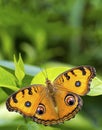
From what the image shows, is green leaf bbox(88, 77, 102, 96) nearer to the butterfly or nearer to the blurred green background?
the butterfly

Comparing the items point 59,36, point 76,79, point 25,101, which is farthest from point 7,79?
point 59,36

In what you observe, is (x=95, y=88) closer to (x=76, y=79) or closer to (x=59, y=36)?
(x=76, y=79)

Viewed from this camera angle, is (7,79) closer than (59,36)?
Yes

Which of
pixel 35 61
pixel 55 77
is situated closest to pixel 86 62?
pixel 35 61

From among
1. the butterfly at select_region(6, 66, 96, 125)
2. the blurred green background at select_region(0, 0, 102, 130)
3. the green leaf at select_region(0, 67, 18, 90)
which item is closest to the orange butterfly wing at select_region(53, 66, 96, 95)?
the butterfly at select_region(6, 66, 96, 125)

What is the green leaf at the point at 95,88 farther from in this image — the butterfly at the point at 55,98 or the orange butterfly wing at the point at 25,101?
the orange butterfly wing at the point at 25,101

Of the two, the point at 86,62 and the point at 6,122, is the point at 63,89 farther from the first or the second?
the point at 86,62
